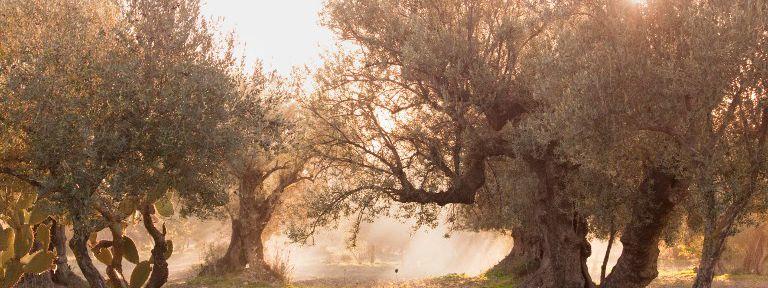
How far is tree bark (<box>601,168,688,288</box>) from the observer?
19.8 m

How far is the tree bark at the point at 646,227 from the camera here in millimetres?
19812

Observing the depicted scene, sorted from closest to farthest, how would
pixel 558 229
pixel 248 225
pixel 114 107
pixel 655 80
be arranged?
pixel 655 80 → pixel 114 107 → pixel 558 229 → pixel 248 225

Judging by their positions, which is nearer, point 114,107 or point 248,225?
point 114,107

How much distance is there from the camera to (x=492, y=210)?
27578 mm

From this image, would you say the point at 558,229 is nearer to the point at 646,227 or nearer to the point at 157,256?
the point at 646,227

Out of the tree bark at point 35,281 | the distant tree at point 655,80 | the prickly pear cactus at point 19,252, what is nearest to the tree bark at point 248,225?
the tree bark at point 35,281

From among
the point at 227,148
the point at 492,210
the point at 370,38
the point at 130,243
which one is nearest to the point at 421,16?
the point at 370,38

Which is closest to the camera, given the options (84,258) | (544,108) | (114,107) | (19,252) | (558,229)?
(114,107)

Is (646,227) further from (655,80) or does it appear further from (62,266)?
(62,266)

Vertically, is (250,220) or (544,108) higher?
(544,108)

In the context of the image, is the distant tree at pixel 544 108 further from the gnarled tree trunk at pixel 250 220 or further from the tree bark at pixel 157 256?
the gnarled tree trunk at pixel 250 220

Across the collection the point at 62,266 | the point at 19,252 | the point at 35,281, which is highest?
the point at 19,252

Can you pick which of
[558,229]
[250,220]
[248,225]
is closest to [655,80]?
[558,229]

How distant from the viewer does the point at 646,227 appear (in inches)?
814
